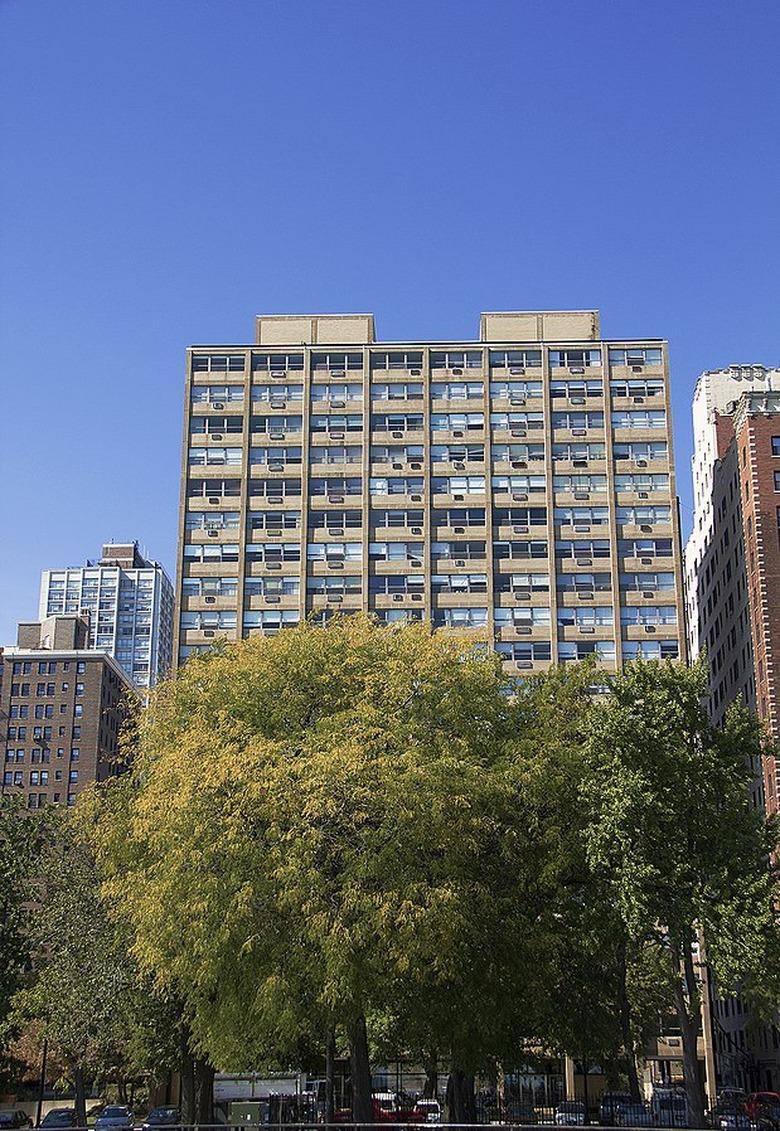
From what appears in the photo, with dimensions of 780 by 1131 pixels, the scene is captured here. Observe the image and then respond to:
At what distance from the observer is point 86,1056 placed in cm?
6900

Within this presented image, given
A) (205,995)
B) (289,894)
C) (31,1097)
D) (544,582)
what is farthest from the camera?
(544,582)

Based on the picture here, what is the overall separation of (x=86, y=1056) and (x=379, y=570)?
192ft

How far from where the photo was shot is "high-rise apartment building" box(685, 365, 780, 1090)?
95.4 meters

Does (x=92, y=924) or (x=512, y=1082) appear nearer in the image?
(x=92, y=924)

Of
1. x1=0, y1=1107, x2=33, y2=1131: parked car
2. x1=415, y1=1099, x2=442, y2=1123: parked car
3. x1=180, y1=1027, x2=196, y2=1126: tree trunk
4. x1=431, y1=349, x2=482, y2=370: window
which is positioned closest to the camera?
x1=180, y1=1027, x2=196, y2=1126: tree trunk

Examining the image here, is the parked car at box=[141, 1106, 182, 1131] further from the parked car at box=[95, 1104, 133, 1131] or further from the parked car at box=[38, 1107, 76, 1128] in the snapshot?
the parked car at box=[38, 1107, 76, 1128]

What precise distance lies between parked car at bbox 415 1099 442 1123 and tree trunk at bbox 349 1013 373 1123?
14532 millimetres

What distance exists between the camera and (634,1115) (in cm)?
6003

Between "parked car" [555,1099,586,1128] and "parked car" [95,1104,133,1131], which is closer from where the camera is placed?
"parked car" [555,1099,586,1128]

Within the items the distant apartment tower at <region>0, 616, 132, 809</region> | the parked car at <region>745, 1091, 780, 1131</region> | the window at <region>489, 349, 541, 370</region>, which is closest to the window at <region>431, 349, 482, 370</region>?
the window at <region>489, 349, 541, 370</region>

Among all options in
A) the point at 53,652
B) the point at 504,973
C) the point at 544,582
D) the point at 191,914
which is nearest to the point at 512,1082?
the point at 504,973

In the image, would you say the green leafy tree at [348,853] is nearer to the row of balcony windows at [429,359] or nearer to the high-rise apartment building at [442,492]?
the high-rise apartment building at [442,492]

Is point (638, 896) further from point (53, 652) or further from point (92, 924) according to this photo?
point (53, 652)

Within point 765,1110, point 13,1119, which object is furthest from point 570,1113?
point 13,1119
